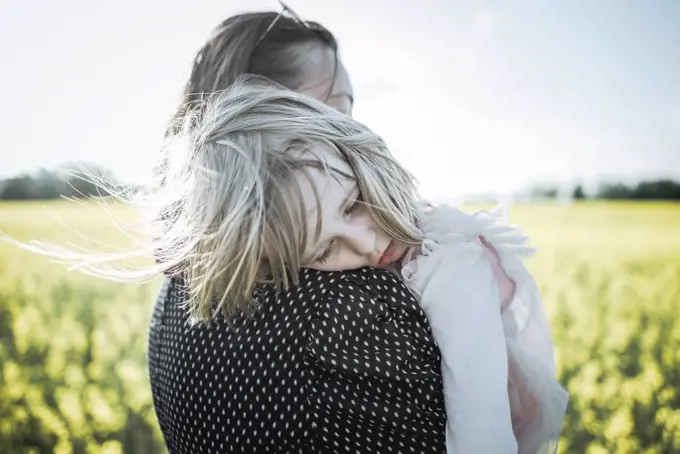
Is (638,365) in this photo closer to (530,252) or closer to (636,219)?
(530,252)

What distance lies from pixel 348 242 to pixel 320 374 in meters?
0.23

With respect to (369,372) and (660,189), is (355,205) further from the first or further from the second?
(660,189)

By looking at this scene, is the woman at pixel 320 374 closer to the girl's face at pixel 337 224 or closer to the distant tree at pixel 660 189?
the girl's face at pixel 337 224

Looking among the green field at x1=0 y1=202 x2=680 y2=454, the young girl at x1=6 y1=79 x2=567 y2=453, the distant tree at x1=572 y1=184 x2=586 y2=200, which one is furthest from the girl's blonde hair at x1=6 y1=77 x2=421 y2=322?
the distant tree at x1=572 y1=184 x2=586 y2=200

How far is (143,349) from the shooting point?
11.5 feet

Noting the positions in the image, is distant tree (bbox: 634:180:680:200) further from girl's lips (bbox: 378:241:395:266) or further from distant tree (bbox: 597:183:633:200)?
girl's lips (bbox: 378:241:395:266)

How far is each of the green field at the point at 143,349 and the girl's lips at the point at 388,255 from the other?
73cm

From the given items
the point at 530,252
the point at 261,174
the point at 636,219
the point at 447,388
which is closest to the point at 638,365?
the point at 530,252

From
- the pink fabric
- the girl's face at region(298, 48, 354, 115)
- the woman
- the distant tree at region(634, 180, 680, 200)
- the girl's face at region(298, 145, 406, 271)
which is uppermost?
the girl's face at region(298, 48, 354, 115)

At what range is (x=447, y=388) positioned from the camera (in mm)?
1141

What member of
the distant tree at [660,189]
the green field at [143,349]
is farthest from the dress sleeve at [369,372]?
the distant tree at [660,189]

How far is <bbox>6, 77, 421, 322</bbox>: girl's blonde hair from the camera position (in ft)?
3.66

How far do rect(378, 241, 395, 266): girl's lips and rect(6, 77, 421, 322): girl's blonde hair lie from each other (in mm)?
38

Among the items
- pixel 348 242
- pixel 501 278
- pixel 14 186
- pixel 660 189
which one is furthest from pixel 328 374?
pixel 660 189
